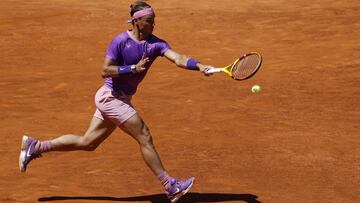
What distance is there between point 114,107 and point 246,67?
1513 mm

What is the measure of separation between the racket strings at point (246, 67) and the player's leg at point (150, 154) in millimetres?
1118

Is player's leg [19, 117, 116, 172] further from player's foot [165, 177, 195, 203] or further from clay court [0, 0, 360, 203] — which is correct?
player's foot [165, 177, 195, 203]

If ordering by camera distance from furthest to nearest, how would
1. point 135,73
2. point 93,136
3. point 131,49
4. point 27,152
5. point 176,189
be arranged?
point 27,152
point 93,136
point 176,189
point 131,49
point 135,73

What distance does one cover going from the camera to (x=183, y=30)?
18.9 m

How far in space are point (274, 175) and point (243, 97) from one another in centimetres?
397

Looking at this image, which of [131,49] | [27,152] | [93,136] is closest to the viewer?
[131,49]

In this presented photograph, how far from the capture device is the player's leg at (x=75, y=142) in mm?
8438

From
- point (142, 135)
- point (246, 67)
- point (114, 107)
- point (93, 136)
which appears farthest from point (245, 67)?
point (93, 136)

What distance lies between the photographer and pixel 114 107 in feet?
26.6

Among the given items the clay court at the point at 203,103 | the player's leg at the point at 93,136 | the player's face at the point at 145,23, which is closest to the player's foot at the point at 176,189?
the clay court at the point at 203,103

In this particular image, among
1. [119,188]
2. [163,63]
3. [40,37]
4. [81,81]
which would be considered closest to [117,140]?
[119,188]

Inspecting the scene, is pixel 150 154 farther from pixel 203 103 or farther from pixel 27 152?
pixel 203 103

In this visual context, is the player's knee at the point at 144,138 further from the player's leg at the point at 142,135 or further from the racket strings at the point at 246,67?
the racket strings at the point at 246,67

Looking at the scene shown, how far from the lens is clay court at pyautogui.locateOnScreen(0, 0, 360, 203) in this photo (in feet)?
29.9
